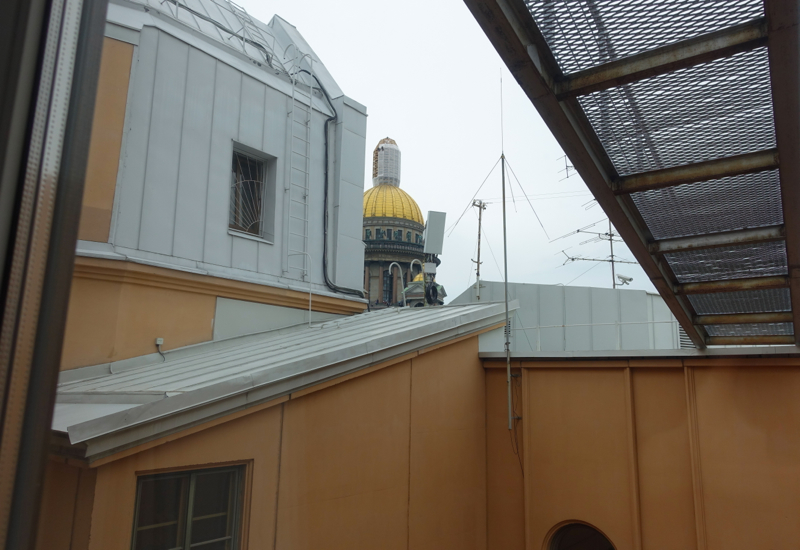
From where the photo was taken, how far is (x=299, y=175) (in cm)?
1070

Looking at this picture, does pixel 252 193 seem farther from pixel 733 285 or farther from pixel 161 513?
pixel 733 285

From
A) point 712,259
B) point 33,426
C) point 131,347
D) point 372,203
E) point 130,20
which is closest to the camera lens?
point 33,426

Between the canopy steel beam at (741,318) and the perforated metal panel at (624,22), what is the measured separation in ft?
14.2

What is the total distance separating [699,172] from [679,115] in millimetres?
684

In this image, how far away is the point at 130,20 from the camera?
8.08 metres

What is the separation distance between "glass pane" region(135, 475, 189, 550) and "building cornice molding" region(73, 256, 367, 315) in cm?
239

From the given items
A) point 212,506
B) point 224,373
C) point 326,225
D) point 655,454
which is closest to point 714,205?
point 655,454

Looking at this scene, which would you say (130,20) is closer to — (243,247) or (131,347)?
(243,247)

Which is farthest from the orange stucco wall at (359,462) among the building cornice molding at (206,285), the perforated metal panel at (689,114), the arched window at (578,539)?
the perforated metal panel at (689,114)

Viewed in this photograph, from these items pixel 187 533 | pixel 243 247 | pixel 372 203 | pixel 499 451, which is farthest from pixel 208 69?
pixel 372 203

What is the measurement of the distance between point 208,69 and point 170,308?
3.89 metres

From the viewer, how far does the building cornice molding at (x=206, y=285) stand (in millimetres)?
7320

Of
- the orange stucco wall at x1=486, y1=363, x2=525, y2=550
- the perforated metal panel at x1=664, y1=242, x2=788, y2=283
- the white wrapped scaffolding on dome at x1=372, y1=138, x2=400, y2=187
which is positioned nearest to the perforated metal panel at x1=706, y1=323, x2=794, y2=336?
the perforated metal panel at x1=664, y1=242, x2=788, y2=283

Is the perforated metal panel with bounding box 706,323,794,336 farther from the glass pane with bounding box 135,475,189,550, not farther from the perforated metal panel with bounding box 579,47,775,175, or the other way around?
the glass pane with bounding box 135,475,189,550
